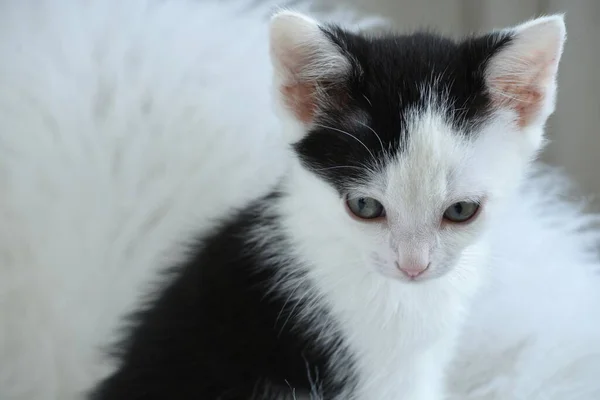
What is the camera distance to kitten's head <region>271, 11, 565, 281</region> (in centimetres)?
76

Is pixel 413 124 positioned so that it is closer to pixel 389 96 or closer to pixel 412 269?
pixel 389 96

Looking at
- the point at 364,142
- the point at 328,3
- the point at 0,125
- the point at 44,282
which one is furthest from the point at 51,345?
the point at 328,3

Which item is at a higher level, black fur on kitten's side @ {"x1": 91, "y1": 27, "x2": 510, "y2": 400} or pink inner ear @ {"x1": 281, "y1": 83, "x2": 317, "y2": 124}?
pink inner ear @ {"x1": 281, "y1": 83, "x2": 317, "y2": 124}

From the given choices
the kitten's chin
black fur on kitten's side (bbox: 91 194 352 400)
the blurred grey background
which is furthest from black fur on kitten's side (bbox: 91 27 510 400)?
the blurred grey background

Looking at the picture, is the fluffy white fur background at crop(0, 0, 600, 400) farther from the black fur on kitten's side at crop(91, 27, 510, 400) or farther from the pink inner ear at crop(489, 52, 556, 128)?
the pink inner ear at crop(489, 52, 556, 128)

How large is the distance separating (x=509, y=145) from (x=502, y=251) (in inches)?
15.6

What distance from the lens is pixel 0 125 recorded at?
1142mm

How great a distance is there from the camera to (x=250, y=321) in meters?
0.92

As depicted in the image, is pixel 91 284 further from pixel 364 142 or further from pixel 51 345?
pixel 364 142

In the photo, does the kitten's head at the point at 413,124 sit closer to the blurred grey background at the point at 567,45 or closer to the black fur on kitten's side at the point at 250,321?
the black fur on kitten's side at the point at 250,321

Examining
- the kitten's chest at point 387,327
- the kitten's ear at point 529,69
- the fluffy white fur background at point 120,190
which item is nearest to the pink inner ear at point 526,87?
the kitten's ear at point 529,69

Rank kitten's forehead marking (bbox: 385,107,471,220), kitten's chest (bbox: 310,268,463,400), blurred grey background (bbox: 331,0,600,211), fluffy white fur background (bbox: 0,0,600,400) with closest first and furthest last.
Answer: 1. kitten's forehead marking (bbox: 385,107,471,220)
2. kitten's chest (bbox: 310,268,463,400)
3. fluffy white fur background (bbox: 0,0,600,400)
4. blurred grey background (bbox: 331,0,600,211)

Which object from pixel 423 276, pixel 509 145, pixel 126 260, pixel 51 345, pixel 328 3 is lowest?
pixel 51 345

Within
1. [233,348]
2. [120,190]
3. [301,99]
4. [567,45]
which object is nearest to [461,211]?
[301,99]
